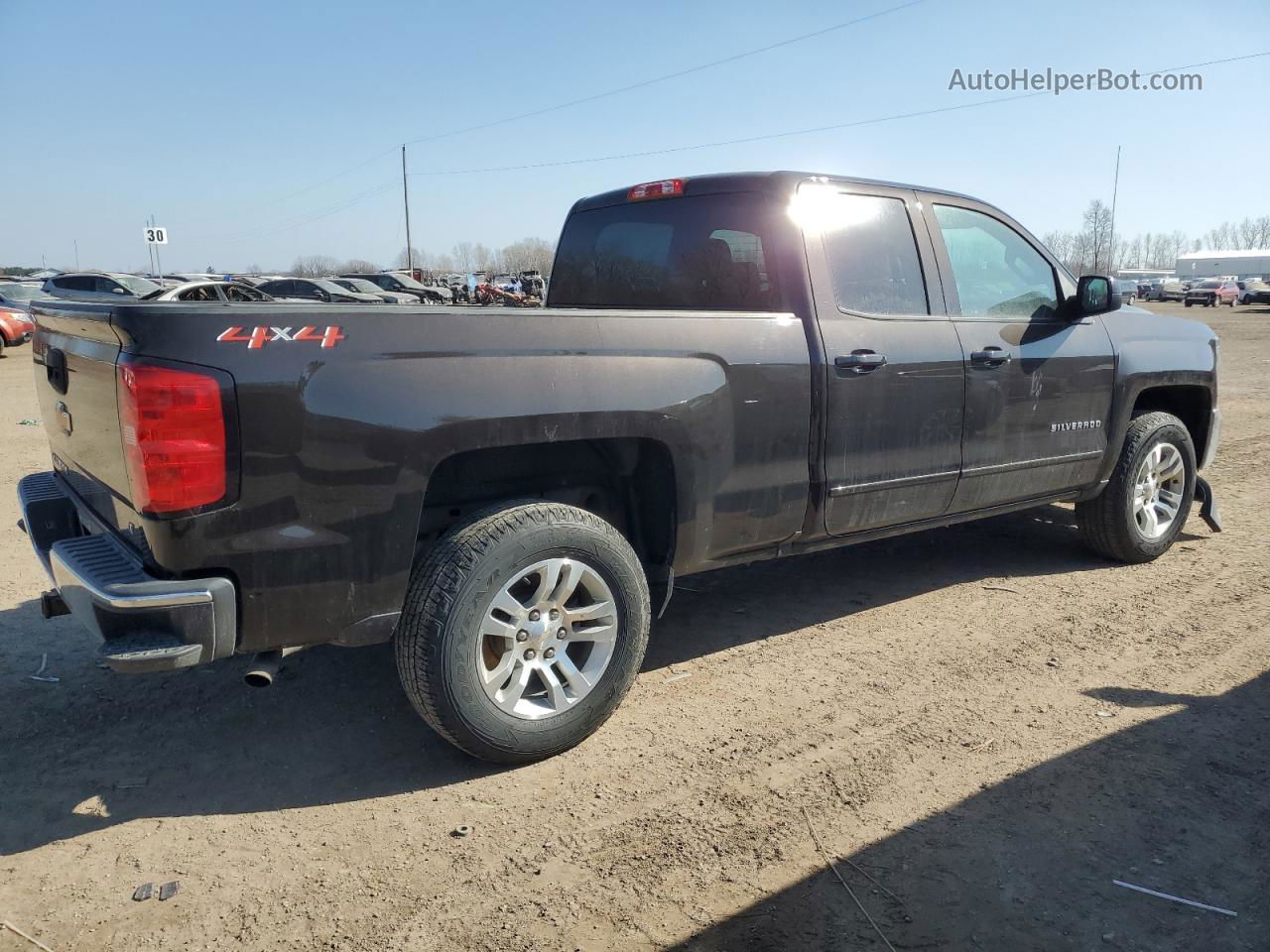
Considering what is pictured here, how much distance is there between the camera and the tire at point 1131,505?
5.24 meters

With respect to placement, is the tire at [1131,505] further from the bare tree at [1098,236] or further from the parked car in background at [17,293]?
the bare tree at [1098,236]

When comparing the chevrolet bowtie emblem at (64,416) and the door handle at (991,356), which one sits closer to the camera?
the chevrolet bowtie emblem at (64,416)

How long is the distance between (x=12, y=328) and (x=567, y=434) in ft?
65.5

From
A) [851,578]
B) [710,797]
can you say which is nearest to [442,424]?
[710,797]

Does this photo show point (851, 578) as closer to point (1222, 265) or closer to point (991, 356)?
point (991, 356)

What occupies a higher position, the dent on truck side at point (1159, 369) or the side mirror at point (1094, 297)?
the side mirror at point (1094, 297)

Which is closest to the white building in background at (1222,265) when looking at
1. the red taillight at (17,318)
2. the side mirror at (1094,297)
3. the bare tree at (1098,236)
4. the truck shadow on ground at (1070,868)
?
the bare tree at (1098,236)

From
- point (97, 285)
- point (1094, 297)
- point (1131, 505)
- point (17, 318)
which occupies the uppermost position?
point (97, 285)

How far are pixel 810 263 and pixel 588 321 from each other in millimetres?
1191

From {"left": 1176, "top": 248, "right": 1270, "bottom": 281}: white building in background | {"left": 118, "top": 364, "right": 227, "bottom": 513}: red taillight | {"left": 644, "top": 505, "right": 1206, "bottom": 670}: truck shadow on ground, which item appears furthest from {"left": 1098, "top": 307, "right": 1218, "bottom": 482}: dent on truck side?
{"left": 1176, "top": 248, "right": 1270, "bottom": 281}: white building in background

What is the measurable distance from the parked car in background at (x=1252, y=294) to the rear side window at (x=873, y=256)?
49.0 meters

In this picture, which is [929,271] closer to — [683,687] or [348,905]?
[683,687]

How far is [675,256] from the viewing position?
428 cm

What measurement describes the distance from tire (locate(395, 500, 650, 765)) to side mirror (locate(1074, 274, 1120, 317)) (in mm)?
2926
